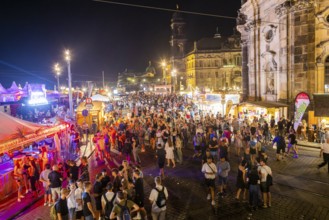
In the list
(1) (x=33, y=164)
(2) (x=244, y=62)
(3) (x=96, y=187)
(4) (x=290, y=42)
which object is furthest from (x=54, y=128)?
(2) (x=244, y=62)

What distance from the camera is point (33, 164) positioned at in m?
11.1

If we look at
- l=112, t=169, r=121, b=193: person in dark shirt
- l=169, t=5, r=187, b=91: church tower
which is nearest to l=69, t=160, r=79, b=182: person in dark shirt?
l=112, t=169, r=121, b=193: person in dark shirt

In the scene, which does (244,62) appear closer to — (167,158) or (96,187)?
(167,158)

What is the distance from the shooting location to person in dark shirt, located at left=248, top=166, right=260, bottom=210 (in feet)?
28.0

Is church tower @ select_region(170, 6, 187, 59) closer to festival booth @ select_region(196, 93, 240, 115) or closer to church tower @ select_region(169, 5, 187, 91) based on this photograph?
church tower @ select_region(169, 5, 187, 91)

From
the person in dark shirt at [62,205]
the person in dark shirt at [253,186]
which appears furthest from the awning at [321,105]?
the person in dark shirt at [62,205]

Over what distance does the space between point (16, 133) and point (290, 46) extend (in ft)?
63.4

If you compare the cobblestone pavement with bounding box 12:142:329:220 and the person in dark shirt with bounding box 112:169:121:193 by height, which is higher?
the person in dark shirt with bounding box 112:169:121:193

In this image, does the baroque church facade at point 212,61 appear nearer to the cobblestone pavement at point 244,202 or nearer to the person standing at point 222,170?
the cobblestone pavement at point 244,202

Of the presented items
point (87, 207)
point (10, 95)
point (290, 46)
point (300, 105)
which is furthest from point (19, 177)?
point (10, 95)

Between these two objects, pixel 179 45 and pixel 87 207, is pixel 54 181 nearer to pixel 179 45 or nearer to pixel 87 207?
pixel 87 207

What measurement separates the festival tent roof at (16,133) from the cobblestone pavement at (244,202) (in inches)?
96.8

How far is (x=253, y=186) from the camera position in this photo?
8617mm

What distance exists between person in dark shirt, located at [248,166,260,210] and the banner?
1161cm
